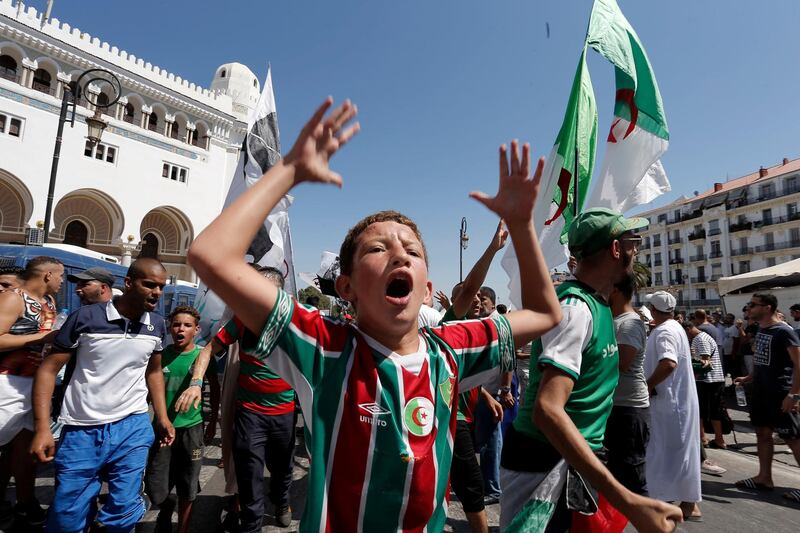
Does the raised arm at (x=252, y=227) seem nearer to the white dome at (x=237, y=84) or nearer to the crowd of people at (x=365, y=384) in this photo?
the crowd of people at (x=365, y=384)

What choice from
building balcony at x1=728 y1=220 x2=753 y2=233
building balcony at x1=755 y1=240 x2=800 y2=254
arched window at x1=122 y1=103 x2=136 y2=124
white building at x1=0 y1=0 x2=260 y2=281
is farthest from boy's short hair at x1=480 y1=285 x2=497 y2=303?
building balcony at x1=728 y1=220 x2=753 y2=233

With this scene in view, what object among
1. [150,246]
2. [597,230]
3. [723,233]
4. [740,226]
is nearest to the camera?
[597,230]

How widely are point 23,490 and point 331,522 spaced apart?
152 inches

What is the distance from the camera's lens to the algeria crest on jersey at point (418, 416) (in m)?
1.30

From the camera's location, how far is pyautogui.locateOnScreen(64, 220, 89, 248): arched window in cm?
2383

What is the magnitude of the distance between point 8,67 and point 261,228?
81.8 ft

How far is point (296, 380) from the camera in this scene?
1307mm

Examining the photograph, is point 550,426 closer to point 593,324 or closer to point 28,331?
point 593,324

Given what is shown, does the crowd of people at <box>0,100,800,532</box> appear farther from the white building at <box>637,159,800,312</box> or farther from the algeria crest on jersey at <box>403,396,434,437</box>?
the white building at <box>637,159,800,312</box>

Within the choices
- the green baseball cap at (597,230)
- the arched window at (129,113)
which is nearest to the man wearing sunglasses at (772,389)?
the green baseball cap at (597,230)

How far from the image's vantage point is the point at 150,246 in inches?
1054

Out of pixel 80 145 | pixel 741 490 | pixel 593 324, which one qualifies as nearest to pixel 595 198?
pixel 593 324

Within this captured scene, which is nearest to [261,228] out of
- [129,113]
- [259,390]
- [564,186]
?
[259,390]

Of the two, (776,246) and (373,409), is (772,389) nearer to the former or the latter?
(373,409)
